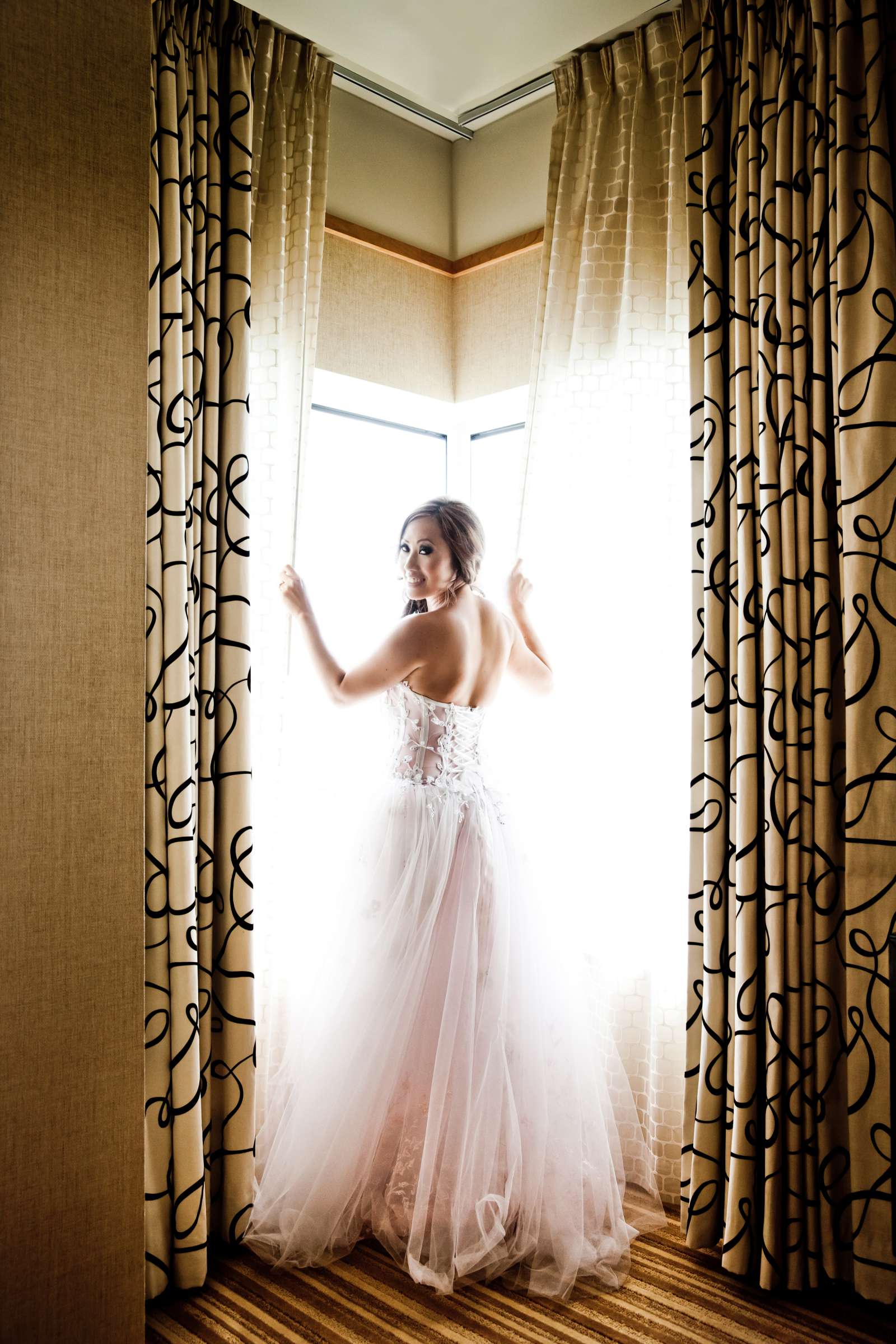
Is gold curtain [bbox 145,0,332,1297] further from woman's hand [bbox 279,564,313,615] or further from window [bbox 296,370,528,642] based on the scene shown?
window [bbox 296,370,528,642]

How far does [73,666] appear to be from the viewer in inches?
70.1

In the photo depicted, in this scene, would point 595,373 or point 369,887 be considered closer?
point 369,887

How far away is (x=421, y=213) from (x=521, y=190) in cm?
36

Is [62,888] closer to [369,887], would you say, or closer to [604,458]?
[369,887]

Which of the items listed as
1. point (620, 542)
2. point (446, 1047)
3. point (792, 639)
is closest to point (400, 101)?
point (620, 542)

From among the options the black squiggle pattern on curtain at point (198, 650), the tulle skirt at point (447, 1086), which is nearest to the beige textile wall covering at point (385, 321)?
the black squiggle pattern on curtain at point (198, 650)

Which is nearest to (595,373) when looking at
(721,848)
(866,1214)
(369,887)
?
(721,848)

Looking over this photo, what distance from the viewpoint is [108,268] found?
1.83 meters

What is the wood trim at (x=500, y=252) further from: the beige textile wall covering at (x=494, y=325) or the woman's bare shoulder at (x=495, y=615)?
the woman's bare shoulder at (x=495, y=615)

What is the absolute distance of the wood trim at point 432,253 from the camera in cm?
308

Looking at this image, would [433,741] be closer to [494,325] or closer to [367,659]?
[367,659]

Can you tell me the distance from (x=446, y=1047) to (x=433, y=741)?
0.76 meters

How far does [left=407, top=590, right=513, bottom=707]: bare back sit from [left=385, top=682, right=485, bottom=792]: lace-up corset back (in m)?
0.03

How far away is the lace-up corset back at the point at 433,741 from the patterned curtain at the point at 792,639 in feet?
2.00
